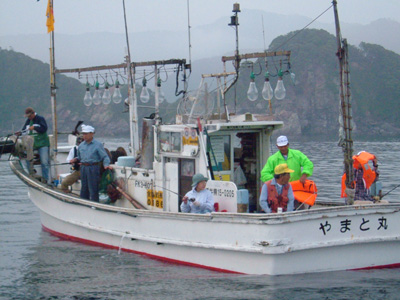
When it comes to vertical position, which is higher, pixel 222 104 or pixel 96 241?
pixel 222 104

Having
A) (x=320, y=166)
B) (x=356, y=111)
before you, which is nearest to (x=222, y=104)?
(x=320, y=166)

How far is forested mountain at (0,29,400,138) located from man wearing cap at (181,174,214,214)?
6036cm

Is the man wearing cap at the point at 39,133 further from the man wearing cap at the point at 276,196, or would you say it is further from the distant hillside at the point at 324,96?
the distant hillside at the point at 324,96

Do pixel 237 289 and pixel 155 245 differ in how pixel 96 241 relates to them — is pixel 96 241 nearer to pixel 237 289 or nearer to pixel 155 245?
pixel 155 245

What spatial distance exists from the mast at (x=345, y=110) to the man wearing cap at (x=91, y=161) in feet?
14.0

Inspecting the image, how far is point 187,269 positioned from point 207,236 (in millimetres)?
782

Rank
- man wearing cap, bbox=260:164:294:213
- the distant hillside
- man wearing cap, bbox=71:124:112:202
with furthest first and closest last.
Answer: the distant hillside, man wearing cap, bbox=71:124:112:202, man wearing cap, bbox=260:164:294:213

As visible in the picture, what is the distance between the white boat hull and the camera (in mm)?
9203

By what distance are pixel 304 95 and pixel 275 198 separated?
7564 centimetres

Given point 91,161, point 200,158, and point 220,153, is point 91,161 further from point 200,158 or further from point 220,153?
point 220,153

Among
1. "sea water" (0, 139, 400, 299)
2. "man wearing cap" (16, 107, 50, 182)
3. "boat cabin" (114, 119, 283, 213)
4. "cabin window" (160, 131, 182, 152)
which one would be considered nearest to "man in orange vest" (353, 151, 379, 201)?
"sea water" (0, 139, 400, 299)

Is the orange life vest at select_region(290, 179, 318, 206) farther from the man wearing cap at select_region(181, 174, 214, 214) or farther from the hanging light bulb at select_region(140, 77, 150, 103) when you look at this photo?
the hanging light bulb at select_region(140, 77, 150, 103)

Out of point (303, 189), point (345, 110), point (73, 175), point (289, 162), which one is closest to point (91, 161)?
point (73, 175)

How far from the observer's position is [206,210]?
10.1m
